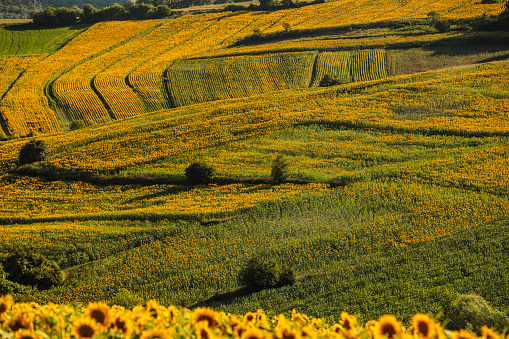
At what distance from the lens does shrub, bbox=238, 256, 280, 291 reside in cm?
2961

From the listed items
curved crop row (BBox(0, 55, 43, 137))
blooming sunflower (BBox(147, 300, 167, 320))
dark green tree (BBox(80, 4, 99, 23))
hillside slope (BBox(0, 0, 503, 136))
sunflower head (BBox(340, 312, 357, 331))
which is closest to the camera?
blooming sunflower (BBox(147, 300, 167, 320))

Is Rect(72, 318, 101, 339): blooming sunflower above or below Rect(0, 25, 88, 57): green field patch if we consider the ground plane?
below

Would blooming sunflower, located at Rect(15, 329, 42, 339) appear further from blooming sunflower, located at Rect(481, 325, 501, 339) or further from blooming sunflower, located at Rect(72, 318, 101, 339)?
blooming sunflower, located at Rect(481, 325, 501, 339)

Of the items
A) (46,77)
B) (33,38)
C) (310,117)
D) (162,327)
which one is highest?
(33,38)

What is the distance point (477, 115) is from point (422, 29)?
53.7 metres

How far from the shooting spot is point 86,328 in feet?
26.4

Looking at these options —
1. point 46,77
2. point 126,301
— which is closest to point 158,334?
point 126,301

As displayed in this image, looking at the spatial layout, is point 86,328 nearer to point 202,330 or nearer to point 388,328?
point 202,330

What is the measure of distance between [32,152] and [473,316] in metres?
55.9

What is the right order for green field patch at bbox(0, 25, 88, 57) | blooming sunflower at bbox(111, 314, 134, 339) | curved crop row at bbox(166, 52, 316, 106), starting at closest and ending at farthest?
blooming sunflower at bbox(111, 314, 134, 339) < curved crop row at bbox(166, 52, 316, 106) < green field patch at bbox(0, 25, 88, 57)

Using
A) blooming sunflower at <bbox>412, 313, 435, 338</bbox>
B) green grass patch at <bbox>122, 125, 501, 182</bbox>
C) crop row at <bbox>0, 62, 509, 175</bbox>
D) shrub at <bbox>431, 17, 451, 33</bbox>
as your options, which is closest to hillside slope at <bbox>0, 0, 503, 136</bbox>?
shrub at <bbox>431, 17, 451, 33</bbox>

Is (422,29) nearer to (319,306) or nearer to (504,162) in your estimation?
(504,162)

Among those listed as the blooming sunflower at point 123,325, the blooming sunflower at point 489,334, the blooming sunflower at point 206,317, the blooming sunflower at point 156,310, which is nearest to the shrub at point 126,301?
the blooming sunflower at point 156,310

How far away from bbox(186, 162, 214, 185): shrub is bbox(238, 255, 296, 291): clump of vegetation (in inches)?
746
